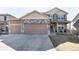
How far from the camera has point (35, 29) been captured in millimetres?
5078

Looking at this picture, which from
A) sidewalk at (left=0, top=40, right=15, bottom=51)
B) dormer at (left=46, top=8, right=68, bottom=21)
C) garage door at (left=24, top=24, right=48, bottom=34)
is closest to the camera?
sidewalk at (left=0, top=40, right=15, bottom=51)

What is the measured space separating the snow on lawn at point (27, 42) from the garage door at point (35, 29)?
130 millimetres

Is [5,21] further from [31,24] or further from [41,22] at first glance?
[41,22]

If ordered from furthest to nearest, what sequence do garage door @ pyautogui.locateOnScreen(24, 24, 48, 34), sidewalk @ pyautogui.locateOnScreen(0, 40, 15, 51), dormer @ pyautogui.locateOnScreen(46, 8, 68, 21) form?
garage door @ pyautogui.locateOnScreen(24, 24, 48, 34) → dormer @ pyautogui.locateOnScreen(46, 8, 68, 21) → sidewalk @ pyautogui.locateOnScreen(0, 40, 15, 51)

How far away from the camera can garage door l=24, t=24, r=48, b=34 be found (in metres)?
4.98

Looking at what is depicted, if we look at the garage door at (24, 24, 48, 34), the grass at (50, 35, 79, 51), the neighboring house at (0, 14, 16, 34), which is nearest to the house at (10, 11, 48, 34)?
the garage door at (24, 24, 48, 34)

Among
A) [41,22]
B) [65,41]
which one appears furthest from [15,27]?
[65,41]

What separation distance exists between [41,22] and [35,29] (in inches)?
11.9

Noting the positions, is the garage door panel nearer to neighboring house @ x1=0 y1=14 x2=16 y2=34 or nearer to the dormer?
neighboring house @ x1=0 y1=14 x2=16 y2=34

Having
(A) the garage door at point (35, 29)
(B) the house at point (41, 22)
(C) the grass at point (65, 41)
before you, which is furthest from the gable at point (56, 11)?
(C) the grass at point (65, 41)

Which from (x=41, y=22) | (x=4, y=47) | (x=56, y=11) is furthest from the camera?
(x=41, y=22)

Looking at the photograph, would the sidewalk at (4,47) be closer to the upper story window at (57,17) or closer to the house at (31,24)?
the house at (31,24)

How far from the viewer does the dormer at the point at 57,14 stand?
15.7 ft

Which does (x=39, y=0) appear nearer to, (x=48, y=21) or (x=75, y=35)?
(x=48, y=21)
